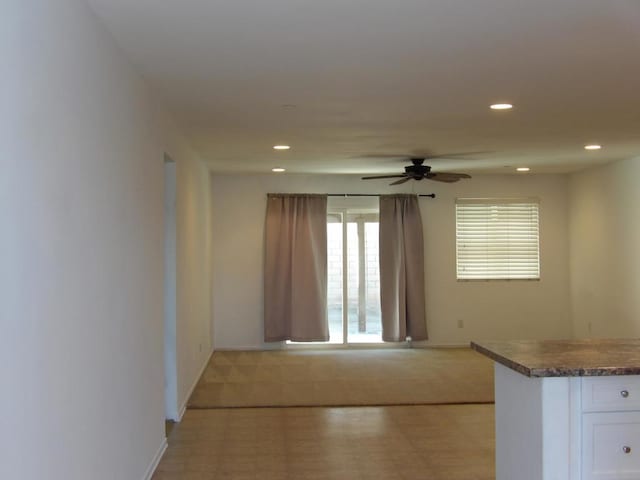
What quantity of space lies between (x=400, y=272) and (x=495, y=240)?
4.74 ft

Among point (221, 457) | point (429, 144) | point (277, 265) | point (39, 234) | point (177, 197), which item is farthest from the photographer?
point (277, 265)

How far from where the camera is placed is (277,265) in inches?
330

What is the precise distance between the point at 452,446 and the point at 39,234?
343 cm

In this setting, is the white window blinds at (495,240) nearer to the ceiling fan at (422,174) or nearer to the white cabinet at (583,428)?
the ceiling fan at (422,174)

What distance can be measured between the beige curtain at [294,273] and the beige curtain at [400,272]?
0.82m

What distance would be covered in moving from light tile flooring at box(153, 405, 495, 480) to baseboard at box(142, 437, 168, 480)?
2.1 inches

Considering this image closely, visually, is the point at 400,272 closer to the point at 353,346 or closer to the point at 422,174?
the point at 353,346

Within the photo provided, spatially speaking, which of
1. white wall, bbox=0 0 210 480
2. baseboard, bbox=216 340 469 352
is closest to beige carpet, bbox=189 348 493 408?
baseboard, bbox=216 340 469 352

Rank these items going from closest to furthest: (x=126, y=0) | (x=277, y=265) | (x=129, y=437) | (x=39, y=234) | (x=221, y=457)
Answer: (x=39, y=234)
(x=126, y=0)
(x=129, y=437)
(x=221, y=457)
(x=277, y=265)

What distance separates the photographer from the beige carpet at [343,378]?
18.9 ft

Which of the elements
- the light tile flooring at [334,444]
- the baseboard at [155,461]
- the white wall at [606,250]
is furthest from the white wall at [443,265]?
the baseboard at [155,461]

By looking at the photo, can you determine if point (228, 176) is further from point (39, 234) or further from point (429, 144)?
point (39, 234)

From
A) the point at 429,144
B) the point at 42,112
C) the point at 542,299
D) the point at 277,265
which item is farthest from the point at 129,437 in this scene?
the point at 542,299

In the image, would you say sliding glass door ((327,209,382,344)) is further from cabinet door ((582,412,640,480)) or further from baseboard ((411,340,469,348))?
cabinet door ((582,412,640,480))
